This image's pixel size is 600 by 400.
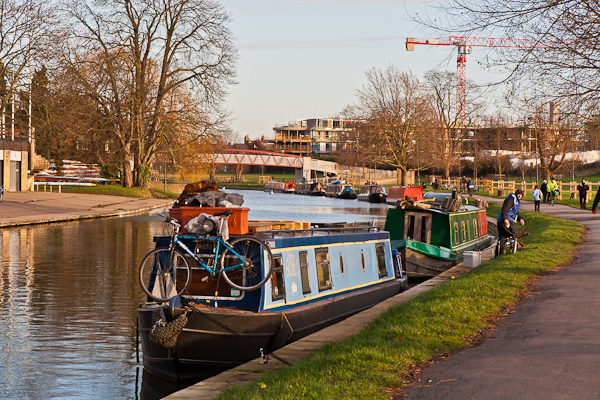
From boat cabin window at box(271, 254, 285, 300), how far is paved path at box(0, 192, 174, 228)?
2201cm

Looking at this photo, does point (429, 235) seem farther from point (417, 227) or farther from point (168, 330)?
point (168, 330)

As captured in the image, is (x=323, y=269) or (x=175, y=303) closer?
(x=175, y=303)

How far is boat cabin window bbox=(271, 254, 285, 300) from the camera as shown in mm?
10969

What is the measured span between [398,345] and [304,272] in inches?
152

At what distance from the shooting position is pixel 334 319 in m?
12.5

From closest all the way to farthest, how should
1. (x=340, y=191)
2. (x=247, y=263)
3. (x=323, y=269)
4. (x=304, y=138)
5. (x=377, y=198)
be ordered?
1. (x=247, y=263)
2. (x=323, y=269)
3. (x=377, y=198)
4. (x=340, y=191)
5. (x=304, y=138)

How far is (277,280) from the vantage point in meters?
11.1

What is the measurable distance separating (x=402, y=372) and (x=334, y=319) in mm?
5284

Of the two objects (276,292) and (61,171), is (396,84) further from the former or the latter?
(276,292)

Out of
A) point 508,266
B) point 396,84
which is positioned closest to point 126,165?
point 396,84

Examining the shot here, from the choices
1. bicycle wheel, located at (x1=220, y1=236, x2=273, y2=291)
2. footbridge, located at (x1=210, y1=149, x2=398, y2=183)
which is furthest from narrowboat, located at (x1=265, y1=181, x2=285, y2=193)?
bicycle wheel, located at (x1=220, y1=236, x2=273, y2=291)

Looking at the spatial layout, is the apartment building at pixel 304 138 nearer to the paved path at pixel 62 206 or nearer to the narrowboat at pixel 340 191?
the narrowboat at pixel 340 191

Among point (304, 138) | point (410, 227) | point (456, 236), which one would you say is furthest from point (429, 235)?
point (304, 138)

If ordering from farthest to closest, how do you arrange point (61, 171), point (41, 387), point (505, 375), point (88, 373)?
point (61, 171) → point (88, 373) → point (41, 387) → point (505, 375)
